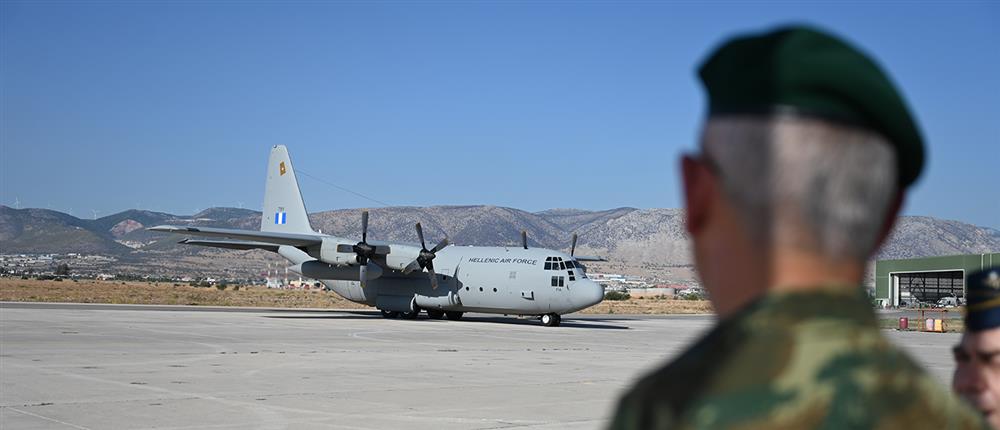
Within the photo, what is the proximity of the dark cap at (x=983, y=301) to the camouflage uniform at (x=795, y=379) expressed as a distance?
991 millimetres

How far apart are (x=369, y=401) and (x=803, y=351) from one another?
11643 millimetres

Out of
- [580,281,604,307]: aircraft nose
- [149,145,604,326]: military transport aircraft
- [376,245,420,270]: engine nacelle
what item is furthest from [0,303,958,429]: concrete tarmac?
[376,245,420,270]: engine nacelle

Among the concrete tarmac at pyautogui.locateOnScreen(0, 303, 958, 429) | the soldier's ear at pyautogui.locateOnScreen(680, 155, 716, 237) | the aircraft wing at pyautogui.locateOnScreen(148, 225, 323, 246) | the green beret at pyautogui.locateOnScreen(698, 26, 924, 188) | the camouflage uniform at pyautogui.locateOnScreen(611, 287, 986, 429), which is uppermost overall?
the aircraft wing at pyautogui.locateOnScreen(148, 225, 323, 246)

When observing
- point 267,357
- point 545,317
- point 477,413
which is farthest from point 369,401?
point 545,317

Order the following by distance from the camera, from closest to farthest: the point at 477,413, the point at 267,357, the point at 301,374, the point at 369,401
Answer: the point at 477,413, the point at 369,401, the point at 301,374, the point at 267,357

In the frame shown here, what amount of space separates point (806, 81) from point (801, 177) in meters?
0.11

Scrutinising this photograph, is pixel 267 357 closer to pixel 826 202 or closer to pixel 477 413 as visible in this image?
pixel 477 413

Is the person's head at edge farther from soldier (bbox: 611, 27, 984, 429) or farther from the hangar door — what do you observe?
the hangar door

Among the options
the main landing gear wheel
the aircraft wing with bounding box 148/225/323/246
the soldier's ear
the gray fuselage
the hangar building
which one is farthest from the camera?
the hangar building

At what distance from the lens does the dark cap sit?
6.93 feet

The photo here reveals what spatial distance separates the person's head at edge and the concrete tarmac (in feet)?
28.8

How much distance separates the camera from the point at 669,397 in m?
1.17

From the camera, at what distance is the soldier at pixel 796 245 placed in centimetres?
115

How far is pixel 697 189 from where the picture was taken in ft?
4.30
